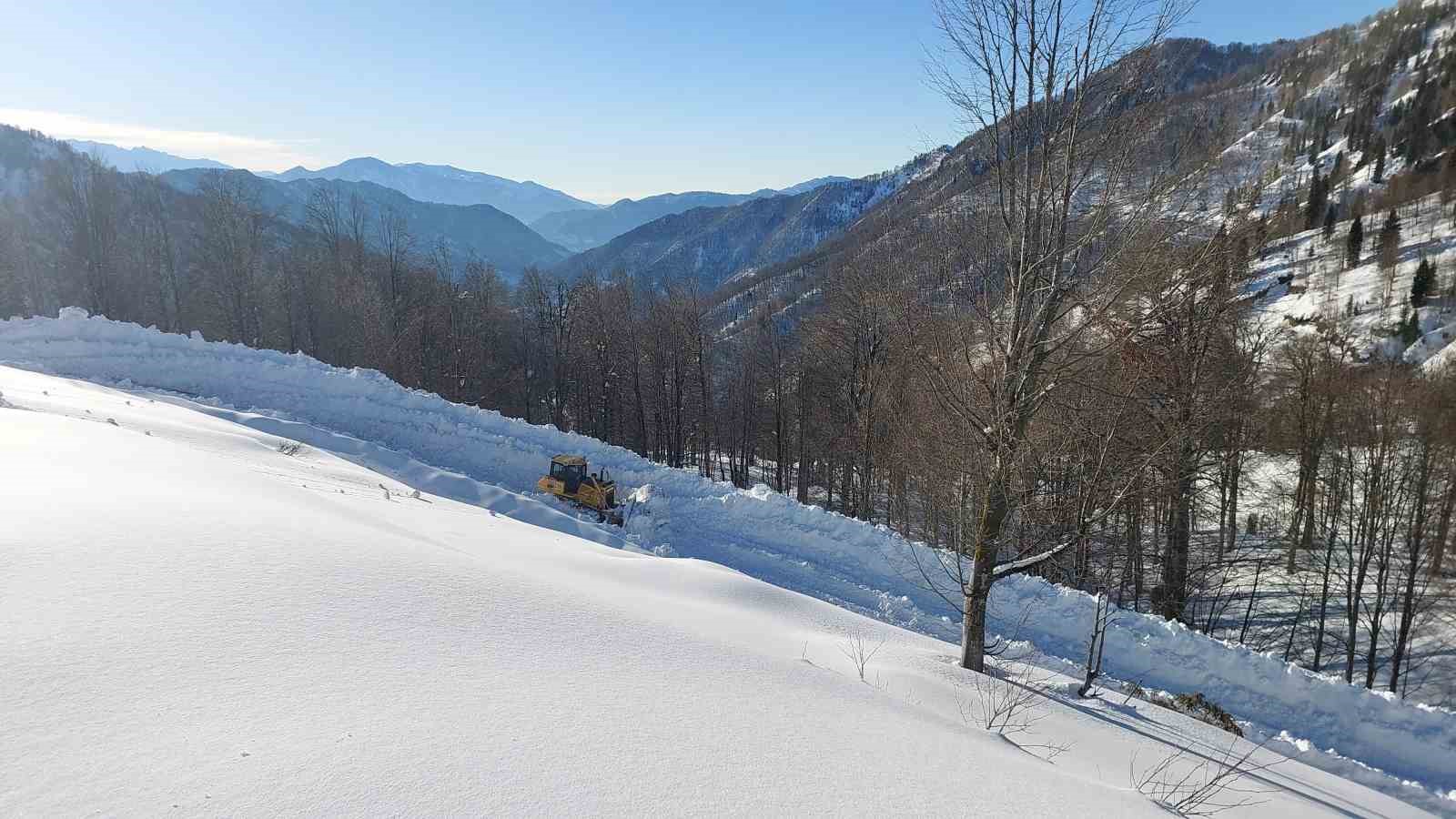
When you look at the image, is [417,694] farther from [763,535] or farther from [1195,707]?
[763,535]

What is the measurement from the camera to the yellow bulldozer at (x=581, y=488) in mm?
14898

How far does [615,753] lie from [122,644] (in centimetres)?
247

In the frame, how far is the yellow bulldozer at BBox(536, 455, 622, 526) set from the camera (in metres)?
14.9

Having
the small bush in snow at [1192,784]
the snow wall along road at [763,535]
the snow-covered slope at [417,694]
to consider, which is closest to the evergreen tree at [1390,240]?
the snow wall along road at [763,535]

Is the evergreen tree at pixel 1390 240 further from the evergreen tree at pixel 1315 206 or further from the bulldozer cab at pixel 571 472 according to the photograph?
the bulldozer cab at pixel 571 472

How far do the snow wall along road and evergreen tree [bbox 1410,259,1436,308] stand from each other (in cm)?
6661

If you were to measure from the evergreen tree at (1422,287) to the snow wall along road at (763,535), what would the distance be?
66612 mm

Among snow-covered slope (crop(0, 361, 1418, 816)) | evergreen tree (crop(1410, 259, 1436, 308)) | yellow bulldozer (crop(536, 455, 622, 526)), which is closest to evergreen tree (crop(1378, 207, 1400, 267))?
evergreen tree (crop(1410, 259, 1436, 308))

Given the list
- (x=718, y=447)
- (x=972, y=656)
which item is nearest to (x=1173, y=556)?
(x=972, y=656)

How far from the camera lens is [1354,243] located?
6719 cm

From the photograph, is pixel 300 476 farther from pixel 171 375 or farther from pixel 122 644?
pixel 171 375

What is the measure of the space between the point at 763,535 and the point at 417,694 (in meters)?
11.5

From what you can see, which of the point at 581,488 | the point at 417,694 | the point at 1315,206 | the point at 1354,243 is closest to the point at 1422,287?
the point at 1354,243

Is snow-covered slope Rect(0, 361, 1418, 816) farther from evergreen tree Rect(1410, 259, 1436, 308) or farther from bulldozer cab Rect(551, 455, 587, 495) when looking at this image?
evergreen tree Rect(1410, 259, 1436, 308)
